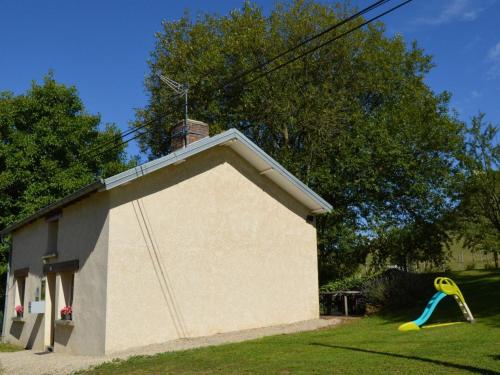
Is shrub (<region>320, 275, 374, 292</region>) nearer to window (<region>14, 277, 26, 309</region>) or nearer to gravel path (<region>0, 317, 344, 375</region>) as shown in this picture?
gravel path (<region>0, 317, 344, 375</region>)

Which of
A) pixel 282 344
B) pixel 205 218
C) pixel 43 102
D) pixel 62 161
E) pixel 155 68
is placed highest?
pixel 155 68

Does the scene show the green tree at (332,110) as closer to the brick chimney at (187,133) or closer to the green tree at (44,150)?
the green tree at (44,150)

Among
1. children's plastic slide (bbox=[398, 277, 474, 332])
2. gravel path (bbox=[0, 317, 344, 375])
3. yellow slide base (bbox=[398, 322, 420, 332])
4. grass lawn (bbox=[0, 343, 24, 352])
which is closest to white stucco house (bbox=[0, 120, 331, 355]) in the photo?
grass lawn (bbox=[0, 343, 24, 352])

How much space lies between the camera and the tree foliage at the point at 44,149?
979 inches

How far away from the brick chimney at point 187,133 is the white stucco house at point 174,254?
0.14ft

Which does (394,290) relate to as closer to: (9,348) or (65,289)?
(65,289)

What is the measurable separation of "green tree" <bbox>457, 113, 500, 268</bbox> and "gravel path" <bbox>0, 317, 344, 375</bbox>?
25.9 feet

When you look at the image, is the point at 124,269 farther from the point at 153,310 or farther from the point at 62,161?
the point at 62,161

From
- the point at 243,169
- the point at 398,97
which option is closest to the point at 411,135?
the point at 398,97

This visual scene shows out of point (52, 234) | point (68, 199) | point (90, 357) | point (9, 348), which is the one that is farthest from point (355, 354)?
point (9, 348)

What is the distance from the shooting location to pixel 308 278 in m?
17.6

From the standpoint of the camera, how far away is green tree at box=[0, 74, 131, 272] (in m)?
24.9

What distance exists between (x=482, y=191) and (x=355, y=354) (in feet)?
39.7

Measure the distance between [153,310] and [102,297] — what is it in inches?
57.9
